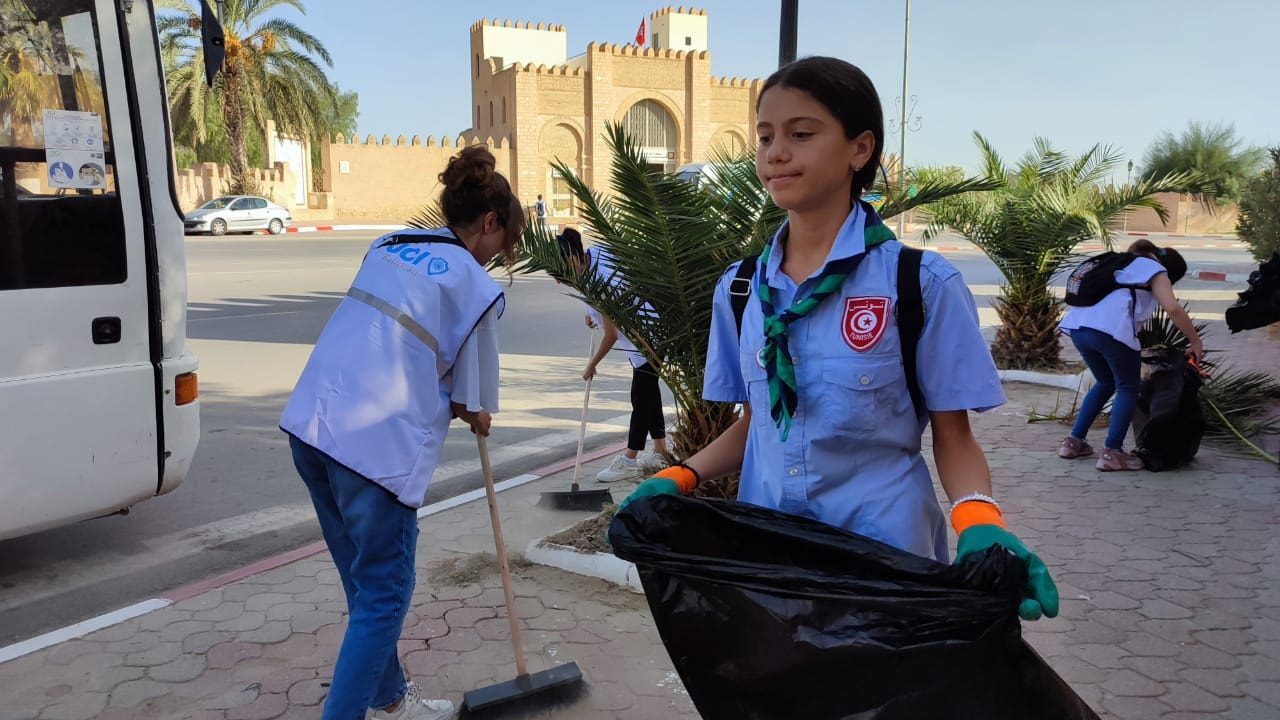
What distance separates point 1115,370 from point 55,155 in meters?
6.10

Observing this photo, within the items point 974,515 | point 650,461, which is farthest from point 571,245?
point 974,515

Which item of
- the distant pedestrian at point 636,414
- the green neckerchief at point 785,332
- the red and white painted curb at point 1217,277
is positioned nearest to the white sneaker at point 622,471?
the distant pedestrian at point 636,414

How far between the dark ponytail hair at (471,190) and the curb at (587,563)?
6.34 ft

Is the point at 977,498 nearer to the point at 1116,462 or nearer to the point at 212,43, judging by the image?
the point at 212,43

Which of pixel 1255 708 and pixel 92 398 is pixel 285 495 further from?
pixel 1255 708

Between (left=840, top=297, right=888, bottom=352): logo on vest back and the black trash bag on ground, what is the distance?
18.1 feet

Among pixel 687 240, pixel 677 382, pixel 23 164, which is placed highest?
pixel 23 164

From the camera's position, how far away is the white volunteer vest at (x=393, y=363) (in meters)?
2.73

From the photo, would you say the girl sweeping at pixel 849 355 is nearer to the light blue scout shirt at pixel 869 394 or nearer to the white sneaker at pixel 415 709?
the light blue scout shirt at pixel 869 394

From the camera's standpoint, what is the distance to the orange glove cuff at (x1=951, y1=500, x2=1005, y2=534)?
172cm

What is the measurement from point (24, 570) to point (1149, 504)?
6060mm

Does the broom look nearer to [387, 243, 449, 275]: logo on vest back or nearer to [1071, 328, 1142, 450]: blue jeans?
[387, 243, 449, 275]: logo on vest back

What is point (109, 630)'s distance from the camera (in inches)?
158

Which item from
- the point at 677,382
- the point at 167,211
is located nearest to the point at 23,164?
the point at 167,211
